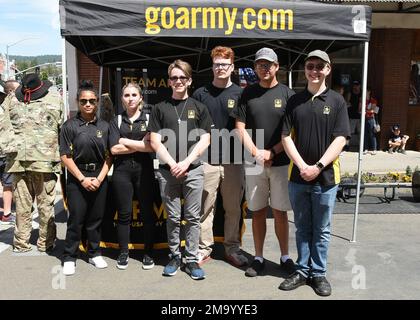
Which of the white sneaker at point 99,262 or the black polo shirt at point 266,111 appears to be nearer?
the black polo shirt at point 266,111

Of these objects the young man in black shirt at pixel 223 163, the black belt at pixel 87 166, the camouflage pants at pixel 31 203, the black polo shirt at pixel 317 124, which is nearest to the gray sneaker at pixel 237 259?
the young man in black shirt at pixel 223 163

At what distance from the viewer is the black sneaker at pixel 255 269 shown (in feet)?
14.5

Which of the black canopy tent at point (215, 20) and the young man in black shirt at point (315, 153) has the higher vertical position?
the black canopy tent at point (215, 20)

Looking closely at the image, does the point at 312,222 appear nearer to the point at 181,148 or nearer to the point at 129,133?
the point at 181,148

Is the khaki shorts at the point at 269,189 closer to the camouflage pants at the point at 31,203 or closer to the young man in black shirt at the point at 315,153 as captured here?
the young man in black shirt at the point at 315,153

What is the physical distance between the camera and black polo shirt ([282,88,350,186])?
3.87 m

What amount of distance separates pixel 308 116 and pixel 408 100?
414 inches

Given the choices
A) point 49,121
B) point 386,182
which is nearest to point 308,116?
point 49,121

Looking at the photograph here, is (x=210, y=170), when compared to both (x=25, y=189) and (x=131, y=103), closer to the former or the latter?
(x=131, y=103)

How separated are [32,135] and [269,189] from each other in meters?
2.57

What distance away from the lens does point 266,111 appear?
4.18 m

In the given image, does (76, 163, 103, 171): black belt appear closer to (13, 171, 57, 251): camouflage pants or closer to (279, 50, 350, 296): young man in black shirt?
(13, 171, 57, 251): camouflage pants

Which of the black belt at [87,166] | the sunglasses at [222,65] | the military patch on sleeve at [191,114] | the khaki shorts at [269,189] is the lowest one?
the khaki shorts at [269,189]

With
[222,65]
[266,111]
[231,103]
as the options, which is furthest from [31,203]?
[266,111]
